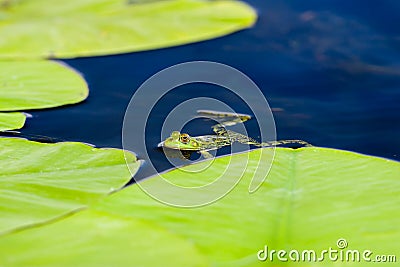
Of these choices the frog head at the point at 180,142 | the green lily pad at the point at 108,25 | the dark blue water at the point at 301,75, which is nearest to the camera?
the frog head at the point at 180,142

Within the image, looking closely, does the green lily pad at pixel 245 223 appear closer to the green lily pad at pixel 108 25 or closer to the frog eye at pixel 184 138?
the frog eye at pixel 184 138

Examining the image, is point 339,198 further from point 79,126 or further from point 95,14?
point 95,14

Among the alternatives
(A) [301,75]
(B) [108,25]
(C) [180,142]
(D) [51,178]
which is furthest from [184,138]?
(B) [108,25]

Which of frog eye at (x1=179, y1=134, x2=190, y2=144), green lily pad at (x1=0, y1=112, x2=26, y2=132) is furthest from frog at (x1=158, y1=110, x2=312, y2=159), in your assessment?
green lily pad at (x1=0, y1=112, x2=26, y2=132)

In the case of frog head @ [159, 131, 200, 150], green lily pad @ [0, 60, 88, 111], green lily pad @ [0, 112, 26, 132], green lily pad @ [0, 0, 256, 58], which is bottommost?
frog head @ [159, 131, 200, 150]

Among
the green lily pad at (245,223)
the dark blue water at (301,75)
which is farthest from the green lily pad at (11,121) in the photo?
the green lily pad at (245,223)

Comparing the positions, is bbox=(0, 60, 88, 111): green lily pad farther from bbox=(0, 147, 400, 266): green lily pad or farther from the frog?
bbox=(0, 147, 400, 266): green lily pad

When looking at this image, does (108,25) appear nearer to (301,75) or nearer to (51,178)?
(301,75)
